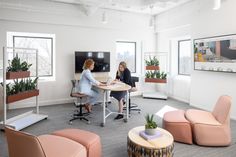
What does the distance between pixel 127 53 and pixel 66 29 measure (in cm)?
255

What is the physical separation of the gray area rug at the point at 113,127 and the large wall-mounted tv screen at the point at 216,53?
1.36 m

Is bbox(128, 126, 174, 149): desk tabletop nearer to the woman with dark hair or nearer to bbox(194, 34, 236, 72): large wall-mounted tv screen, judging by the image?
the woman with dark hair

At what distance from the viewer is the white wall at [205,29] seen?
475cm

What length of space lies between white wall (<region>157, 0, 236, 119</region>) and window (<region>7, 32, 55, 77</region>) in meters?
4.20

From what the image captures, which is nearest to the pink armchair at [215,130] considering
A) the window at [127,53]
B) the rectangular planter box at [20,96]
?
the rectangular planter box at [20,96]

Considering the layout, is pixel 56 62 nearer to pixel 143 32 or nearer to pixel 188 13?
pixel 143 32

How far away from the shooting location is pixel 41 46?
6.18 meters

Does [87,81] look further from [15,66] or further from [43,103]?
[43,103]

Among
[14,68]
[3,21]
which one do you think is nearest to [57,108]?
[14,68]

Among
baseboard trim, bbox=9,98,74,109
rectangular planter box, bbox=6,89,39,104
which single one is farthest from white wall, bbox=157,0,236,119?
rectangular planter box, bbox=6,89,39,104

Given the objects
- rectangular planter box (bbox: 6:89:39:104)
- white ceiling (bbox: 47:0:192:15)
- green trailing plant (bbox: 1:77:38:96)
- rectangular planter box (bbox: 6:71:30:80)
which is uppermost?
white ceiling (bbox: 47:0:192:15)

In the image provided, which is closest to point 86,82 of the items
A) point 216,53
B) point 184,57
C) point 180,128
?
point 180,128

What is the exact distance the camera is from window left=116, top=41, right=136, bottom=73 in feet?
24.2

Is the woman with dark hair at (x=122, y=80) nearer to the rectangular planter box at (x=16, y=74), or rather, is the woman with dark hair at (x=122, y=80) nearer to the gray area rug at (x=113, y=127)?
the gray area rug at (x=113, y=127)
